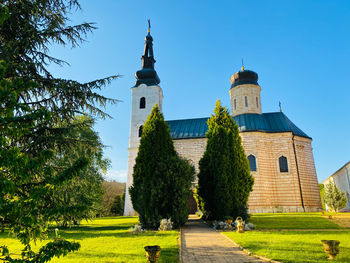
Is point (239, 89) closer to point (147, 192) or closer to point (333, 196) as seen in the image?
point (333, 196)

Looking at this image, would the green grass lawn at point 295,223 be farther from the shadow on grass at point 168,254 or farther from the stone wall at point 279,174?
the stone wall at point 279,174

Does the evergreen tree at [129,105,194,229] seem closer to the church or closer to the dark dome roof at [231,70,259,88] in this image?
the church

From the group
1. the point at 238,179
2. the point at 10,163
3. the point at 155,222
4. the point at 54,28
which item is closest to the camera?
the point at 10,163

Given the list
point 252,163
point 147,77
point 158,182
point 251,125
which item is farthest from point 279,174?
point 147,77

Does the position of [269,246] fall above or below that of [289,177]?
below

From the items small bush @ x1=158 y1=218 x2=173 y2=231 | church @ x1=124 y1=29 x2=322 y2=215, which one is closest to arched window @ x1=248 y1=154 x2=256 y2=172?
church @ x1=124 y1=29 x2=322 y2=215

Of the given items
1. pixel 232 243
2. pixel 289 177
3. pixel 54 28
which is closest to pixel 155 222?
pixel 232 243

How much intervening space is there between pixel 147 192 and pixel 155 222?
5.00 ft

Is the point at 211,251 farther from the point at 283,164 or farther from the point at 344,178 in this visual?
the point at 344,178

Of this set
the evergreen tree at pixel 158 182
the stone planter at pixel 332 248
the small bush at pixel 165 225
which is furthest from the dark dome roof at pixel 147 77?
the stone planter at pixel 332 248

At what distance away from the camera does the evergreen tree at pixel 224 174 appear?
46.4 feet

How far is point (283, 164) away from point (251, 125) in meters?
5.26

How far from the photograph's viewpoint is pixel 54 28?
6.61 m

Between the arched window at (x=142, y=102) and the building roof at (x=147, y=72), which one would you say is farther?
the building roof at (x=147, y=72)
